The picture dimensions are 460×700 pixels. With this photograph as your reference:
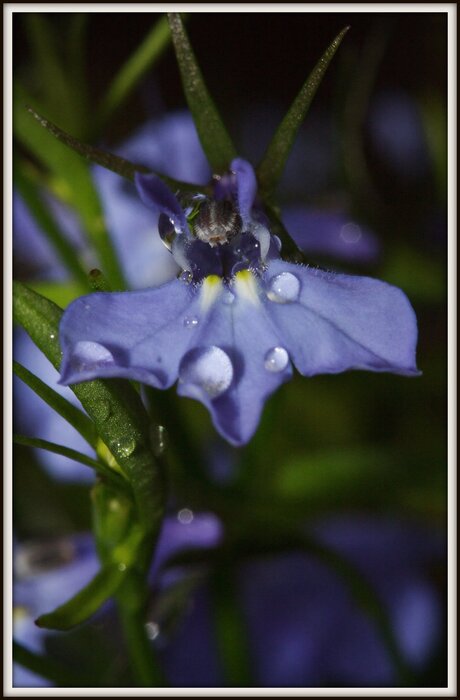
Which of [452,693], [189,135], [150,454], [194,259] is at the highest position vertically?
[189,135]

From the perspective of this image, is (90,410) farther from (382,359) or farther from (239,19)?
(239,19)

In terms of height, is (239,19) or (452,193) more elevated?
(239,19)

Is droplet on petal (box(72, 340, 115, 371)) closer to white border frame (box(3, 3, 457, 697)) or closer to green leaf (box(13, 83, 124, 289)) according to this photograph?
white border frame (box(3, 3, 457, 697))

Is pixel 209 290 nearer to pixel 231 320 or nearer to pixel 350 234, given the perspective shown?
pixel 231 320

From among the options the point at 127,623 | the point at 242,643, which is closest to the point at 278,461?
the point at 242,643

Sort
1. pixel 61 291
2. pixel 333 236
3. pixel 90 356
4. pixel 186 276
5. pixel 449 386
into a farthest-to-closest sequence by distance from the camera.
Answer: pixel 333 236
pixel 61 291
pixel 449 386
pixel 186 276
pixel 90 356

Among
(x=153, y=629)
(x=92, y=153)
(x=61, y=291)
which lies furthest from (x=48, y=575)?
(x=92, y=153)
